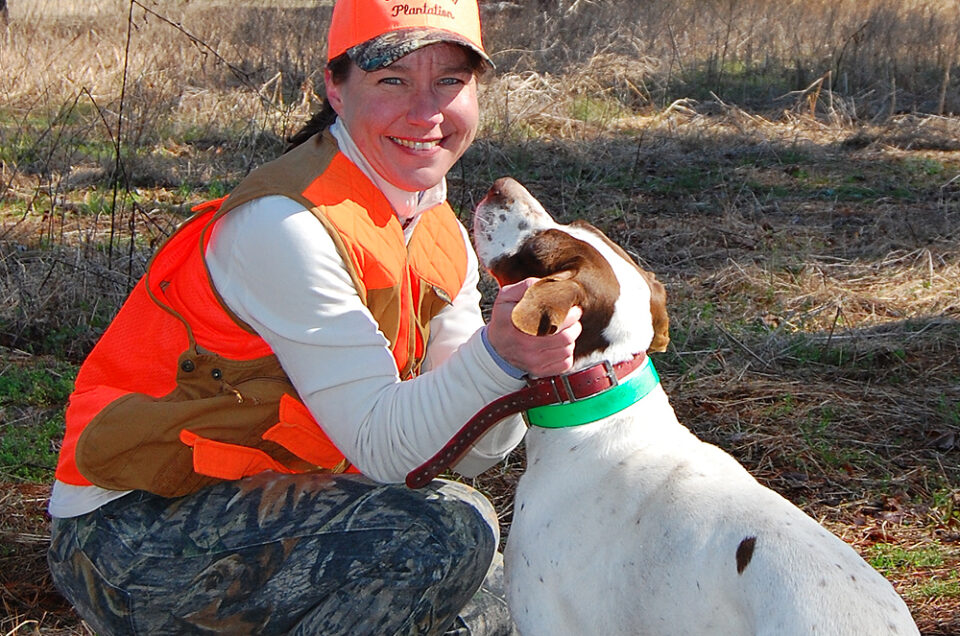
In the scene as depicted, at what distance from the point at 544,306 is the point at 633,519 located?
0.59 m

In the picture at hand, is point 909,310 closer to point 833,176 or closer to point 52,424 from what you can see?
point 833,176

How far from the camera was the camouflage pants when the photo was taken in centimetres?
279

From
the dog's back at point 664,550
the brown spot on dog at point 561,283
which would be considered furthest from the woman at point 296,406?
the dog's back at point 664,550

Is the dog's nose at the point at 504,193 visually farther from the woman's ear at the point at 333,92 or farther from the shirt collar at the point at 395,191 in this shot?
the woman's ear at the point at 333,92

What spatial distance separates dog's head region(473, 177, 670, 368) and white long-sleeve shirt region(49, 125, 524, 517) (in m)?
0.23

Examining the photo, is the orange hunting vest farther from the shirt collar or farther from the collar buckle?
the collar buckle

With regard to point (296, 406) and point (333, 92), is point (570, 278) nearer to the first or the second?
point (296, 406)

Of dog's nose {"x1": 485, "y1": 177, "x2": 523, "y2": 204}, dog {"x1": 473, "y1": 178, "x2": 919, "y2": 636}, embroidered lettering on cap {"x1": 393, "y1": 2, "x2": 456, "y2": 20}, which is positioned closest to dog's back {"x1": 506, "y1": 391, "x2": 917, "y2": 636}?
dog {"x1": 473, "y1": 178, "x2": 919, "y2": 636}

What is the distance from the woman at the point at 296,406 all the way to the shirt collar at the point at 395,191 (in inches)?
0.5

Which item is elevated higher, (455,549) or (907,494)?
(455,549)

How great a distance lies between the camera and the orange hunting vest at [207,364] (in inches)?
110

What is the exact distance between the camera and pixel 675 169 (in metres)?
9.19

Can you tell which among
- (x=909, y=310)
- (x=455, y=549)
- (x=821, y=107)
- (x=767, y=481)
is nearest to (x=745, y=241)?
(x=909, y=310)

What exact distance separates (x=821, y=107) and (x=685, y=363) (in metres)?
6.61
